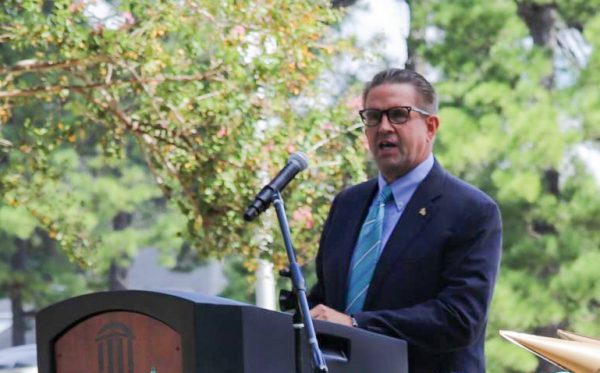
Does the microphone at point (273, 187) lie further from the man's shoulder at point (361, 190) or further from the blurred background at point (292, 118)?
the blurred background at point (292, 118)

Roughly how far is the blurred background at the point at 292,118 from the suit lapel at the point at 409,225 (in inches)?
175

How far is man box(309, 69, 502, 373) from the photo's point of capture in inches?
159

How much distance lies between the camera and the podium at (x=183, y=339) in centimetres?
339

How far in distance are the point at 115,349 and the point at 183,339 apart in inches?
8.3

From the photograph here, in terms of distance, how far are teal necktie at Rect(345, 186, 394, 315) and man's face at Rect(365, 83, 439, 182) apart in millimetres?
110

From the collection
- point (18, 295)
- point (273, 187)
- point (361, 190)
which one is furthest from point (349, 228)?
point (18, 295)

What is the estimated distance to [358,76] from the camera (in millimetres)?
21359

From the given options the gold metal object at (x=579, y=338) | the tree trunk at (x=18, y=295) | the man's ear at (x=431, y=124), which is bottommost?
the gold metal object at (x=579, y=338)

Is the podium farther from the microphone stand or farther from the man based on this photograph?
the man

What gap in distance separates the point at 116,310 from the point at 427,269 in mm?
996

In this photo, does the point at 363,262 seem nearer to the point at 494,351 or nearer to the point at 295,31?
the point at 295,31

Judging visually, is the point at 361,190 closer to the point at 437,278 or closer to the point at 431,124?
the point at 431,124

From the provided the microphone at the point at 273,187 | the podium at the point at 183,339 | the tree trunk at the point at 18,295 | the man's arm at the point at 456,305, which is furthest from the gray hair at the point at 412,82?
the tree trunk at the point at 18,295

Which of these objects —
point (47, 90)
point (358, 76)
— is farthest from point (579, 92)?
point (358, 76)
